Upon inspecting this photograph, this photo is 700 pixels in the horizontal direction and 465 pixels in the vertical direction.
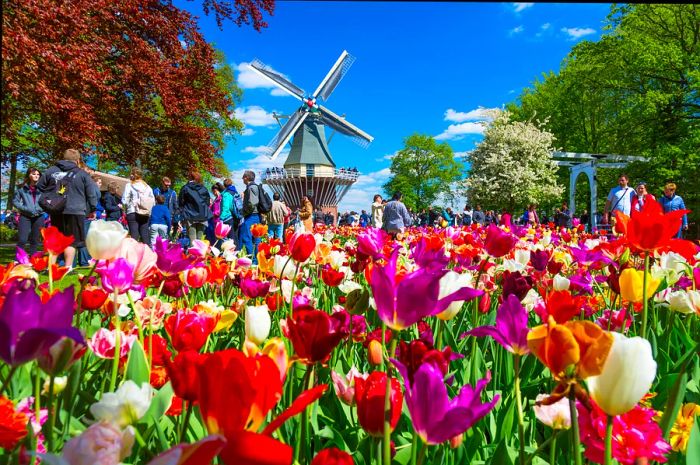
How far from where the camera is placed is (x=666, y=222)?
4.40 feet

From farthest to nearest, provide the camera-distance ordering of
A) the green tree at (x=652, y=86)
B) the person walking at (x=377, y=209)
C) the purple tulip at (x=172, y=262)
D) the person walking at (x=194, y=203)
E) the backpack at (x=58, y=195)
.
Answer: the green tree at (x=652, y=86)
the person walking at (x=377, y=209)
the person walking at (x=194, y=203)
the backpack at (x=58, y=195)
the purple tulip at (x=172, y=262)

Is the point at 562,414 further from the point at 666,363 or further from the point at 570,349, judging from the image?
the point at 666,363

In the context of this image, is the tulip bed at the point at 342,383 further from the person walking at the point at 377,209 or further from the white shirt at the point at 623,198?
the person walking at the point at 377,209

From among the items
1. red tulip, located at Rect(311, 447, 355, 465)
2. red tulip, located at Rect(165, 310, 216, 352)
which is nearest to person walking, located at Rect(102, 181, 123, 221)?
red tulip, located at Rect(165, 310, 216, 352)

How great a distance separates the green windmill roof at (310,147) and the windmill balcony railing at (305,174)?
2.83 ft

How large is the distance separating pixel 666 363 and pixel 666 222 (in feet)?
2.32

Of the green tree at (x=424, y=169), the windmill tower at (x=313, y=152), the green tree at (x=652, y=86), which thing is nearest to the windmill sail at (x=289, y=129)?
the windmill tower at (x=313, y=152)

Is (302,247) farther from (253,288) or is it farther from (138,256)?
(138,256)

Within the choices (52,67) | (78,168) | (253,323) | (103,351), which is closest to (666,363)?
(253,323)

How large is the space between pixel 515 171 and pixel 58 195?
85.1 feet

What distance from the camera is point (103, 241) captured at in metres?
1.19

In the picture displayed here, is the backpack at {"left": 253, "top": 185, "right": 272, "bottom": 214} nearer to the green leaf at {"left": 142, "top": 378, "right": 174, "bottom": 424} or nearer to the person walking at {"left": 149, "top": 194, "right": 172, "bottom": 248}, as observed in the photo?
the person walking at {"left": 149, "top": 194, "right": 172, "bottom": 248}

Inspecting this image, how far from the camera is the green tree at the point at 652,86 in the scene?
55.4 feet

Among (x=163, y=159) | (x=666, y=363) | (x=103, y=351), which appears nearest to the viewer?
(x=103, y=351)
